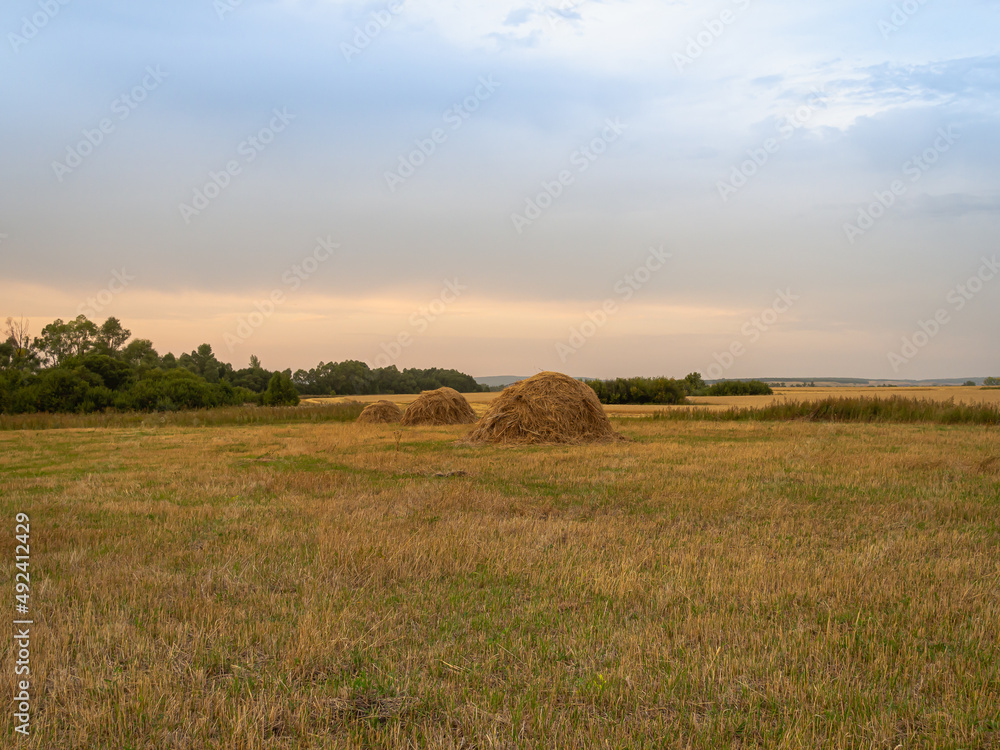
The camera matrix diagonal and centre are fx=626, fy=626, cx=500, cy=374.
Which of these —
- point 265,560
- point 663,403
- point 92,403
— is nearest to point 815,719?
point 265,560

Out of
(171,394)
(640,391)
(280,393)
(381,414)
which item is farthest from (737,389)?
(171,394)

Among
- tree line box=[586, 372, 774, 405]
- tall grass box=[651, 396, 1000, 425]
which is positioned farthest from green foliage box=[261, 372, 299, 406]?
tall grass box=[651, 396, 1000, 425]

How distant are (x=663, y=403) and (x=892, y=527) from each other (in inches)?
1926

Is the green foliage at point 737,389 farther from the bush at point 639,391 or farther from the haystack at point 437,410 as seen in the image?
the haystack at point 437,410

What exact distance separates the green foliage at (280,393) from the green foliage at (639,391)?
25.6 m

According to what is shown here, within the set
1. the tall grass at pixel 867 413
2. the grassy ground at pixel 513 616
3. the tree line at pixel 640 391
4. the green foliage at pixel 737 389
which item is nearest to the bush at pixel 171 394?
the tree line at pixel 640 391

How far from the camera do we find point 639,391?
56.4 metres

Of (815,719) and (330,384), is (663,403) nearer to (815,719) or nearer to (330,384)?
(330,384)

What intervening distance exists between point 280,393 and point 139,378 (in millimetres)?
13099

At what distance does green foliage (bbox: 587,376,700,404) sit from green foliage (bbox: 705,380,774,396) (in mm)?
12089

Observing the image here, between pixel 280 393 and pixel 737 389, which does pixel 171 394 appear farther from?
pixel 737 389

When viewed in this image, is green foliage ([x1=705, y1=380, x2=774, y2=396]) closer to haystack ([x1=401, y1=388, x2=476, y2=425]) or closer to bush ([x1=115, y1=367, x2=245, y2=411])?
haystack ([x1=401, y1=388, x2=476, y2=425])

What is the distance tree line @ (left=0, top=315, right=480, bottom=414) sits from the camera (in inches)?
1721

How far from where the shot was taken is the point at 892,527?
300 inches
